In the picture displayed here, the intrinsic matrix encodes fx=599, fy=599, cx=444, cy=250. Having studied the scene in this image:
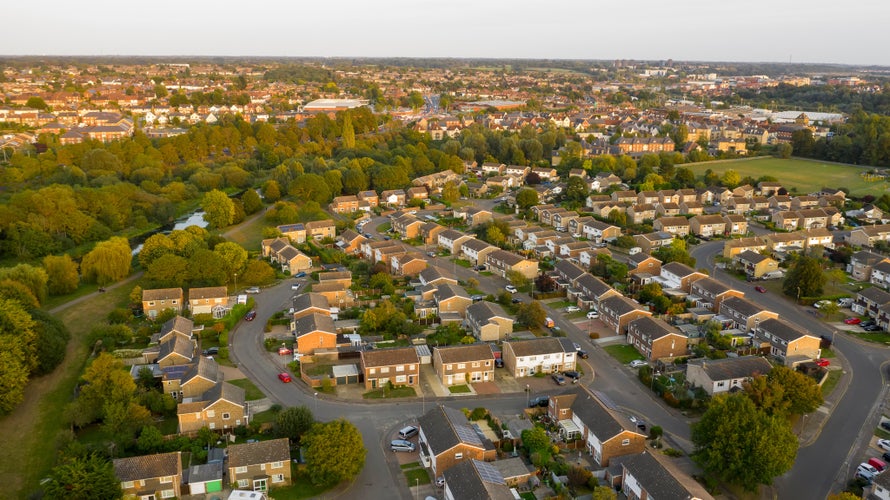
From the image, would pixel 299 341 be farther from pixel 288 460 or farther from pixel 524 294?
pixel 524 294

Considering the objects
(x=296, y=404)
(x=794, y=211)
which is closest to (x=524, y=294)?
(x=296, y=404)

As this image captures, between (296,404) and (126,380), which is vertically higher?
(126,380)

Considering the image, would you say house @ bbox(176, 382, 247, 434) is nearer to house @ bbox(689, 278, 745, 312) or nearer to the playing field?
house @ bbox(689, 278, 745, 312)

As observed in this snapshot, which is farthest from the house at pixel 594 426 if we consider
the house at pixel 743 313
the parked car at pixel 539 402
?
the house at pixel 743 313

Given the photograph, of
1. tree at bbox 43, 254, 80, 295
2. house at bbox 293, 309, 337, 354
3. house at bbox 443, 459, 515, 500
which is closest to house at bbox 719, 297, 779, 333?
house at bbox 443, 459, 515, 500

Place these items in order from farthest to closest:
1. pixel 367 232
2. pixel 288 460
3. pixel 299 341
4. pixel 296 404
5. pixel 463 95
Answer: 1. pixel 463 95
2. pixel 367 232
3. pixel 299 341
4. pixel 296 404
5. pixel 288 460

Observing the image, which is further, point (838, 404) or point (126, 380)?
point (838, 404)

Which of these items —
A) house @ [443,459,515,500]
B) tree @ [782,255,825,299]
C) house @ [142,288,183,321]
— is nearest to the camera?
house @ [443,459,515,500]
